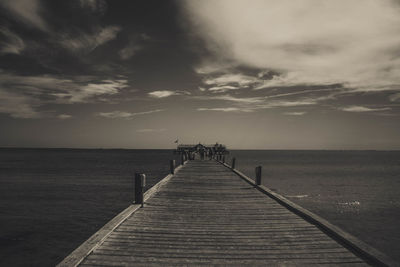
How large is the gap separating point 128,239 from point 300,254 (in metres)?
3.30

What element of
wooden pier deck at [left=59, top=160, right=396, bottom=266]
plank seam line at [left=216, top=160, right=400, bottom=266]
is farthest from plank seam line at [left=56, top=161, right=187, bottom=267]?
plank seam line at [left=216, top=160, right=400, bottom=266]

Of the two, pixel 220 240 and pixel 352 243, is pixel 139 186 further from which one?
Result: pixel 352 243

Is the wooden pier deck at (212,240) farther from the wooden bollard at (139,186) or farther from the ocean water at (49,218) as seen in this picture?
the ocean water at (49,218)

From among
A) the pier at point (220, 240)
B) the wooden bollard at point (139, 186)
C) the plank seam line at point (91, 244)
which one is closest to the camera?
the plank seam line at point (91, 244)

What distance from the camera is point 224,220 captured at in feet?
24.0

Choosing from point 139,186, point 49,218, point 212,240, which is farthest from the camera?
point 49,218

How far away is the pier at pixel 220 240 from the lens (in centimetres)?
467

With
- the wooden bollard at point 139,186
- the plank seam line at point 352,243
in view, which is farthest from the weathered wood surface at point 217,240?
the wooden bollard at point 139,186

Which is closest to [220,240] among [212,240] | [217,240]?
[217,240]

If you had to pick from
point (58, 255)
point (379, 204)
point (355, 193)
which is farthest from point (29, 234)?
point (355, 193)

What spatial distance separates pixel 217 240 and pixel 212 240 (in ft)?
0.34

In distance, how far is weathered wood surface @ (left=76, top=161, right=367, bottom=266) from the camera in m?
4.71

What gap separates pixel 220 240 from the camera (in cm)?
570

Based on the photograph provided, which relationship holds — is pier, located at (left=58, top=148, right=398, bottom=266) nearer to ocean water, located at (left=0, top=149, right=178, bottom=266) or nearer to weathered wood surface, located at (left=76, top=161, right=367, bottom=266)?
weathered wood surface, located at (left=76, top=161, right=367, bottom=266)
